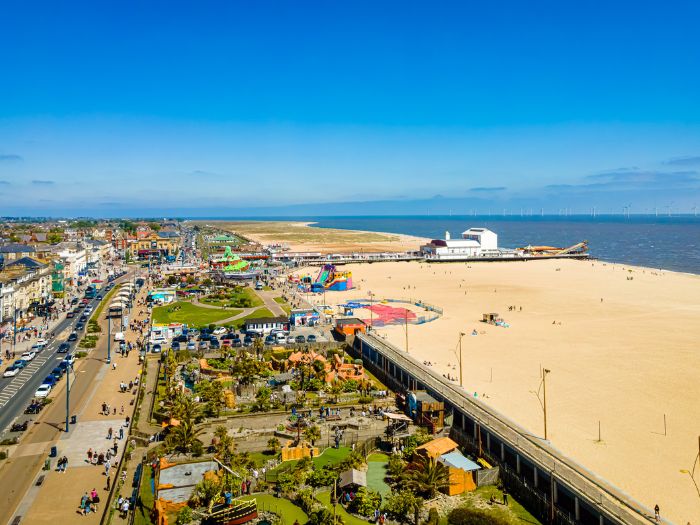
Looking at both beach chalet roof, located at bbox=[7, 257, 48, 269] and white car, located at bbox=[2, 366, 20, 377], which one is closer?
white car, located at bbox=[2, 366, 20, 377]

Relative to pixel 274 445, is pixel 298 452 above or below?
below

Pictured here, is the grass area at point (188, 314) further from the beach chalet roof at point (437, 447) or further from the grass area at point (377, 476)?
the beach chalet roof at point (437, 447)

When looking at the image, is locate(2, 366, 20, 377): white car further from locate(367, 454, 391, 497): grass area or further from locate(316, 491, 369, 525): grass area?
locate(367, 454, 391, 497): grass area

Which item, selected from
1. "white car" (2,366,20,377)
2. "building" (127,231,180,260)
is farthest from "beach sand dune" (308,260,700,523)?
"building" (127,231,180,260)

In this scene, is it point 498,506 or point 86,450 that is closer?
point 498,506

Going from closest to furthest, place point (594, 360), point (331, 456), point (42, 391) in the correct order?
point (331, 456) → point (42, 391) → point (594, 360)

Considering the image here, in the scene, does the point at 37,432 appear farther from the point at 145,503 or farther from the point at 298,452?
the point at 298,452

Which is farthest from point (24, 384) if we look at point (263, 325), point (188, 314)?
point (188, 314)
